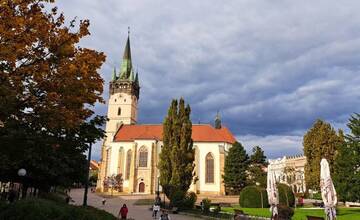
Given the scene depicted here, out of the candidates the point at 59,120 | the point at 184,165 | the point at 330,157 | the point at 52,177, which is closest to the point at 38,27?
the point at 59,120

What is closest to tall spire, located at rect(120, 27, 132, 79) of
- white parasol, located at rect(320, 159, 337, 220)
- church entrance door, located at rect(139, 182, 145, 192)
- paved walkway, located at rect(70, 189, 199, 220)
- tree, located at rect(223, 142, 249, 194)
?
church entrance door, located at rect(139, 182, 145, 192)

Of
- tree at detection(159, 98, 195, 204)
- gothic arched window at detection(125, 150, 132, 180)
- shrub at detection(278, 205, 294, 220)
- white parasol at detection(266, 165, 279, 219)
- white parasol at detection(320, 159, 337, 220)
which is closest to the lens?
white parasol at detection(320, 159, 337, 220)

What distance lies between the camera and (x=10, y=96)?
28.2ft

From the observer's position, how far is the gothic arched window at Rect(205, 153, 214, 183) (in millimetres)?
70625

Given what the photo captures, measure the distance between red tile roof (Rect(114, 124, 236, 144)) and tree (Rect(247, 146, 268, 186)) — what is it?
8.39 metres

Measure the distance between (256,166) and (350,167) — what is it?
33.6 m

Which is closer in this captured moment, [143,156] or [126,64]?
[143,156]

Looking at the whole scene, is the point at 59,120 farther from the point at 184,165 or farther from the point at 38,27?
the point at 184,165

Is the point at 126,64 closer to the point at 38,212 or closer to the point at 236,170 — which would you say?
the point at 236,170

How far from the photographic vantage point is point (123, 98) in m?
85.6

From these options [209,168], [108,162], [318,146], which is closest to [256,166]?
[209,168]

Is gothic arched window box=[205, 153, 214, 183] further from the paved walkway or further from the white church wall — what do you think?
the paved walkway

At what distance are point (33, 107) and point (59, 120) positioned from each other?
83cm

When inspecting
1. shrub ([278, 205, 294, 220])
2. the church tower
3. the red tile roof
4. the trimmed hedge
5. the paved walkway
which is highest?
the church tower
